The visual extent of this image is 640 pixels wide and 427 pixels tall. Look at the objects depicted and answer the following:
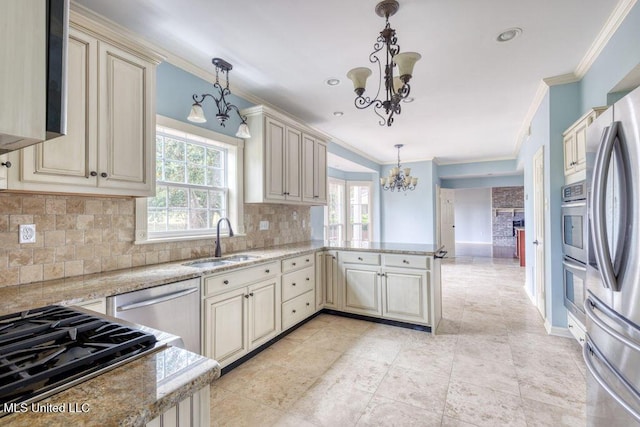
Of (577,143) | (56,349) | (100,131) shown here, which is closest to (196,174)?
(100,131)

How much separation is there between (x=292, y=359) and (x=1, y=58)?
261 cm

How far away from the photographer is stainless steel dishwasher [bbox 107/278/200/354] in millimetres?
1727

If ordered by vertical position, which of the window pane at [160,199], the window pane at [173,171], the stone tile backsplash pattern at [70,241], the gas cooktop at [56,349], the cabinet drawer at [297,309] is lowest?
the cabinet drawer at [297,309]

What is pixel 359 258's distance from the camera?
3588mm

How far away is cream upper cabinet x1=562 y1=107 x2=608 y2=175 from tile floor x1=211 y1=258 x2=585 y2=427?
5.56ft

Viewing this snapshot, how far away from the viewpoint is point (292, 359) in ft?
8.71

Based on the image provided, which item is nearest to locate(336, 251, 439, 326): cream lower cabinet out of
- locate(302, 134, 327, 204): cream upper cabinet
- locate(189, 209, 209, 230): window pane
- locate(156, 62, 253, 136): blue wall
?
locate(302, 134, 327, 204): cream upper cabinet

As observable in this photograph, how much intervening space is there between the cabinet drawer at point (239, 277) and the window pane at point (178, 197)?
895mm

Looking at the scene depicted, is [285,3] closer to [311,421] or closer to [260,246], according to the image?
[260,246]

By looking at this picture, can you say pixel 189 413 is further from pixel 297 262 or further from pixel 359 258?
pixel 359 258

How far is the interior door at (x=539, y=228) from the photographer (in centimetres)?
354

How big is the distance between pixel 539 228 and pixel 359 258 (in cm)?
225

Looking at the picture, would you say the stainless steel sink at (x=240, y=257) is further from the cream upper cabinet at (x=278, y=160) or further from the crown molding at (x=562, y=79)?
the crown molding at (x=562, y=79)

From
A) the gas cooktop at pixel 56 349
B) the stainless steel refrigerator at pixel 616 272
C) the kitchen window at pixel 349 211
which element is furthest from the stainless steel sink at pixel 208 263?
the kitchen window at pixel 349 211
